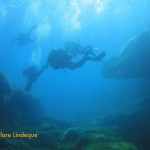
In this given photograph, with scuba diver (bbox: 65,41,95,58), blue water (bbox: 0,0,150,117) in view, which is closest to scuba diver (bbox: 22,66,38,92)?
scuba diver (bbox: 65,41,95,58)

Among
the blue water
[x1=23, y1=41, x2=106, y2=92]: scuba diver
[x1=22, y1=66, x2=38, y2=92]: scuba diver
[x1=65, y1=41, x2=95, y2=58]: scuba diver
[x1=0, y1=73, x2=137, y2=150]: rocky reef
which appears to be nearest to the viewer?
[x1=0, y1=73, x2=137, y2=150]: rocky reef

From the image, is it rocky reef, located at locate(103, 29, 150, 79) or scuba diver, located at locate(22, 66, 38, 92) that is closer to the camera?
scuba diver, located at locate(22, 66, 38, 92)

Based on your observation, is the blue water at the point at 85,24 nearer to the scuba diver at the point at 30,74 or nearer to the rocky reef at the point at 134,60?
the rocky reef at the point at 134,60

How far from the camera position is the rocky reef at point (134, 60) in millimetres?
21828

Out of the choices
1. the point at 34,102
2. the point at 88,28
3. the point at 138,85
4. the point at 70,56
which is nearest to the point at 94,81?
the point at 88,28

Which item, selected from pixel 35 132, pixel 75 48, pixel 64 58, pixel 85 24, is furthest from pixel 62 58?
pixel 85 24

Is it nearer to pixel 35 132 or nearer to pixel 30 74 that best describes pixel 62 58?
pixel 30 74

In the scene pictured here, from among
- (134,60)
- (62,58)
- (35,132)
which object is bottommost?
(35,132)

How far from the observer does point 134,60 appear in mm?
22391

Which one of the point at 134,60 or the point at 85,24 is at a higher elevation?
the point at 85,24

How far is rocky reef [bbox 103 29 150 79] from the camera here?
71.6 ft

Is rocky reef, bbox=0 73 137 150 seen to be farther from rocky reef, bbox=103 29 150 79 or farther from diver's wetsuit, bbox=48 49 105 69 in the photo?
rocky reef, bbox=103 29 150 79

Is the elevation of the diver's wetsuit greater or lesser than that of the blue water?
lesser

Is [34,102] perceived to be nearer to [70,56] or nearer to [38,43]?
[70,56]
